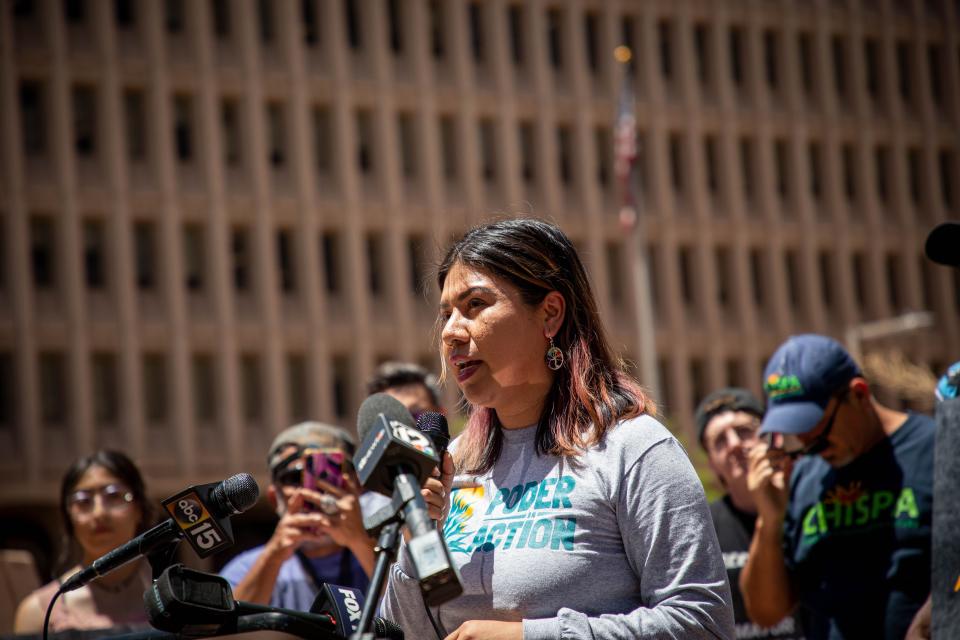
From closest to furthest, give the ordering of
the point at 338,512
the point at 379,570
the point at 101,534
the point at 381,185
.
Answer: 1. the point at 379,570
2. the point at 338,512
3. the point at 101,534
4. the point at 381,185

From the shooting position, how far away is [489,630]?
12.0 feet

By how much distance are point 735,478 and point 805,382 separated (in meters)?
1.56

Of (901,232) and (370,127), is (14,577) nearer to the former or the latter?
(370,127)

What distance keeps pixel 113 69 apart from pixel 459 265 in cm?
3916

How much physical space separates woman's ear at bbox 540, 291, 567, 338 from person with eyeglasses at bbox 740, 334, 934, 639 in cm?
200

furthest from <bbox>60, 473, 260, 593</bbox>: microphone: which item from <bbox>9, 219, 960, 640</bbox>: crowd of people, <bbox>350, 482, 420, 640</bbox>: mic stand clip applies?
<bbox>350, 482, 420, 640</bbox>: mic stand clip

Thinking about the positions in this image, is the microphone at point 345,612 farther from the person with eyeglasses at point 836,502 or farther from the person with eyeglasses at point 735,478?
the person with eyeglasses at point 735,478

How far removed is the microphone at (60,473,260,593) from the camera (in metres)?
3.71

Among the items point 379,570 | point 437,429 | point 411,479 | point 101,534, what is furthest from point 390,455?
point 101,534

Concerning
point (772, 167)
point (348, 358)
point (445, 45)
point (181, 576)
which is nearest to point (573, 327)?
point (181, 576)

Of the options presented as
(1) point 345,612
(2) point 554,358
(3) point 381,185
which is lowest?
(1) point 345,612

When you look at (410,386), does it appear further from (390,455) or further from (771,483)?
(390,455)

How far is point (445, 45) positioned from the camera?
4641 centimetres

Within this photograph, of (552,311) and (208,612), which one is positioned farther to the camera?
(552,311)
